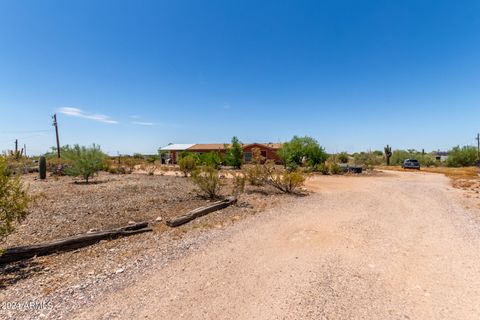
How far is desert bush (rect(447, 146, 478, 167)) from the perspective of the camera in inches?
1389

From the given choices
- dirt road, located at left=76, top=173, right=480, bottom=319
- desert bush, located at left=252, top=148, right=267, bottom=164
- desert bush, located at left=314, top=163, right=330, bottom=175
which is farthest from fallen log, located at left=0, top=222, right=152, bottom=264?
desert bush, located at left=314, top=163, right=330, bottom=175

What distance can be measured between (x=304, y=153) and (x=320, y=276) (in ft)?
80.0

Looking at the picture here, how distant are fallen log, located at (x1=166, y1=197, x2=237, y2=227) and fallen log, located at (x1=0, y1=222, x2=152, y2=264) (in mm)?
639

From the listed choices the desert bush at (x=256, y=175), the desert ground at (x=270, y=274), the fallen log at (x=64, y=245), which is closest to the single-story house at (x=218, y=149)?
the desert bush at (x=256, y=175)

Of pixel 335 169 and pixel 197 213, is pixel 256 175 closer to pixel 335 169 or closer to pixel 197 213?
pixel 197 213

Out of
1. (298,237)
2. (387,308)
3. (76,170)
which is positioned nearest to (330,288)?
(387,308)

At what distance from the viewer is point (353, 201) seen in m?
10.4

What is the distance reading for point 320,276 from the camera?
165 inches

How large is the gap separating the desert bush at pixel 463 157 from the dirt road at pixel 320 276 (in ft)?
120

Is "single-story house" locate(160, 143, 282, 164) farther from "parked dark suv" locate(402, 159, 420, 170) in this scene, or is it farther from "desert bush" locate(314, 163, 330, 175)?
"parked dark suv" locate(402, 159, 420, 170)

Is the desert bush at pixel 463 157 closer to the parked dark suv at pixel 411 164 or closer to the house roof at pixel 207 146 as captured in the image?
the parked dark suv at pixel 411 164

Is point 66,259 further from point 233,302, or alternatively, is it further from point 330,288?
point 330,288

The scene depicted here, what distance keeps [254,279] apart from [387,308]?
71.0 inches

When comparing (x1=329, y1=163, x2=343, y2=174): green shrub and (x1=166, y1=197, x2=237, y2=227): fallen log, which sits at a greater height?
(x1=329, y1=163, x2=343, y2=174): green shrub
